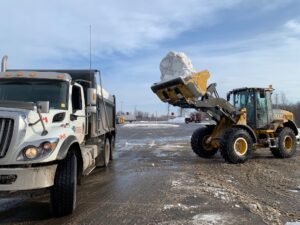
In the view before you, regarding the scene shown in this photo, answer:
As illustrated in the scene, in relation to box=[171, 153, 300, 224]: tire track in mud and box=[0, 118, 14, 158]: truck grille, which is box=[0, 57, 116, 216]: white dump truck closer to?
box=[0, 118, 14, 158]: truck grille

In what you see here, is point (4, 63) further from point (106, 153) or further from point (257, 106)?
point (257, 106)

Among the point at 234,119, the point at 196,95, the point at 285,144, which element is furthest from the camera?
the point at 285,144

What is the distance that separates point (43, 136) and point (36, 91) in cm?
172

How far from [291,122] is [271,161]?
2.48m

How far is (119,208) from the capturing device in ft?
25.4

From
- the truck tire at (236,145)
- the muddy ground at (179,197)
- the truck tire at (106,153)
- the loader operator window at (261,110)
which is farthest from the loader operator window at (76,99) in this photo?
the loader operator window at (261,110)

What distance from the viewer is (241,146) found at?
14.6 meters

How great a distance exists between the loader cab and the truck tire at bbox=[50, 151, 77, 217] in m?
10.2

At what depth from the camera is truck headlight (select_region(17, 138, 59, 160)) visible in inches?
256

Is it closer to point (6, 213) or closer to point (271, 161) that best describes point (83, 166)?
point (6, 213)

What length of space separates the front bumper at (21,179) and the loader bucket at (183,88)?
24.9 feet

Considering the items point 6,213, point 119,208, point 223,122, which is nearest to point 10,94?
point 6,213

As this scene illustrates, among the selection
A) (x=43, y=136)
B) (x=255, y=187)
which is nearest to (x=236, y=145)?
(x=255, y=187)

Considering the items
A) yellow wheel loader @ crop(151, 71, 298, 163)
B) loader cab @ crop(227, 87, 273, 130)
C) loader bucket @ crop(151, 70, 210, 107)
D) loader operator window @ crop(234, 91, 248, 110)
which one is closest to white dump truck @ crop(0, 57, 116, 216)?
loader bucket @ crop(151, 70, 210, 107)
